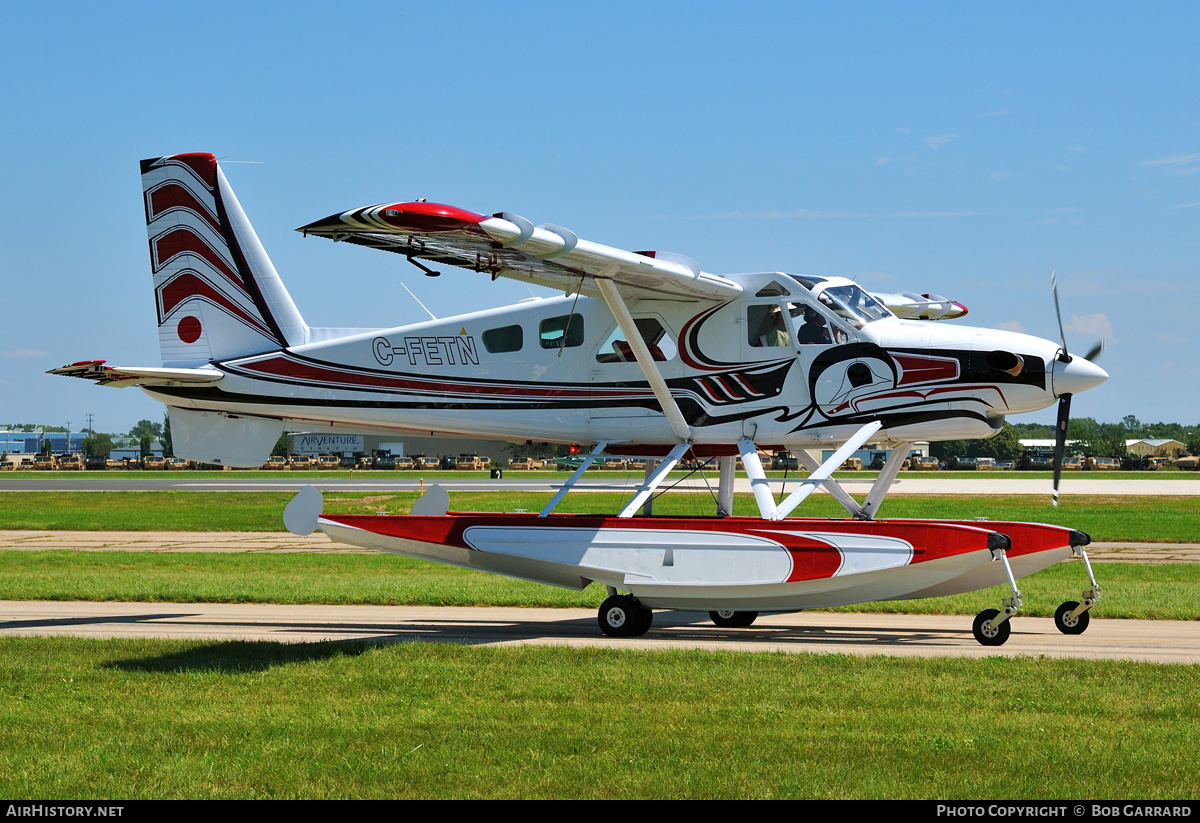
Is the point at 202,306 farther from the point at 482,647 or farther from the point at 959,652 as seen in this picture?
the point at 959,652

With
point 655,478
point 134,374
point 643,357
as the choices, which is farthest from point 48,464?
point 643,357

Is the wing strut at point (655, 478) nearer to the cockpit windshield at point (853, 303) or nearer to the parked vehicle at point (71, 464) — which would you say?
the cockpit windshield at point (853, 303)

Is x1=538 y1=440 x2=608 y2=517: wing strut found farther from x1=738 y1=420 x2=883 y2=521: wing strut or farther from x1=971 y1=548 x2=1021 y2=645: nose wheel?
x1=971 y1=548 x2=1021 y2=645: nose wheel

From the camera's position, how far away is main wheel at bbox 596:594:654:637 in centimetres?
1236

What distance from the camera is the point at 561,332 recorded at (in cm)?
1388

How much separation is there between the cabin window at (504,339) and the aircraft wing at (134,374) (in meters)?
3.68

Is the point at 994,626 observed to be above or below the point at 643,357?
below

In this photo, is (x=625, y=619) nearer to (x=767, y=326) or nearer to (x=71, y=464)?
(x=767, y=326)

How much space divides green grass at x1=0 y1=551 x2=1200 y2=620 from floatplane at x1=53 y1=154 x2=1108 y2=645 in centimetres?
246

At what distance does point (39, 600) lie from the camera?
15.9m

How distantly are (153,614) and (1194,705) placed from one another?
11.9m

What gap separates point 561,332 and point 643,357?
4.83ft

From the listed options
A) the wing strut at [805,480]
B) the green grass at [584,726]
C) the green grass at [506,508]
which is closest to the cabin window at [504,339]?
the wing strut at [805,480]
